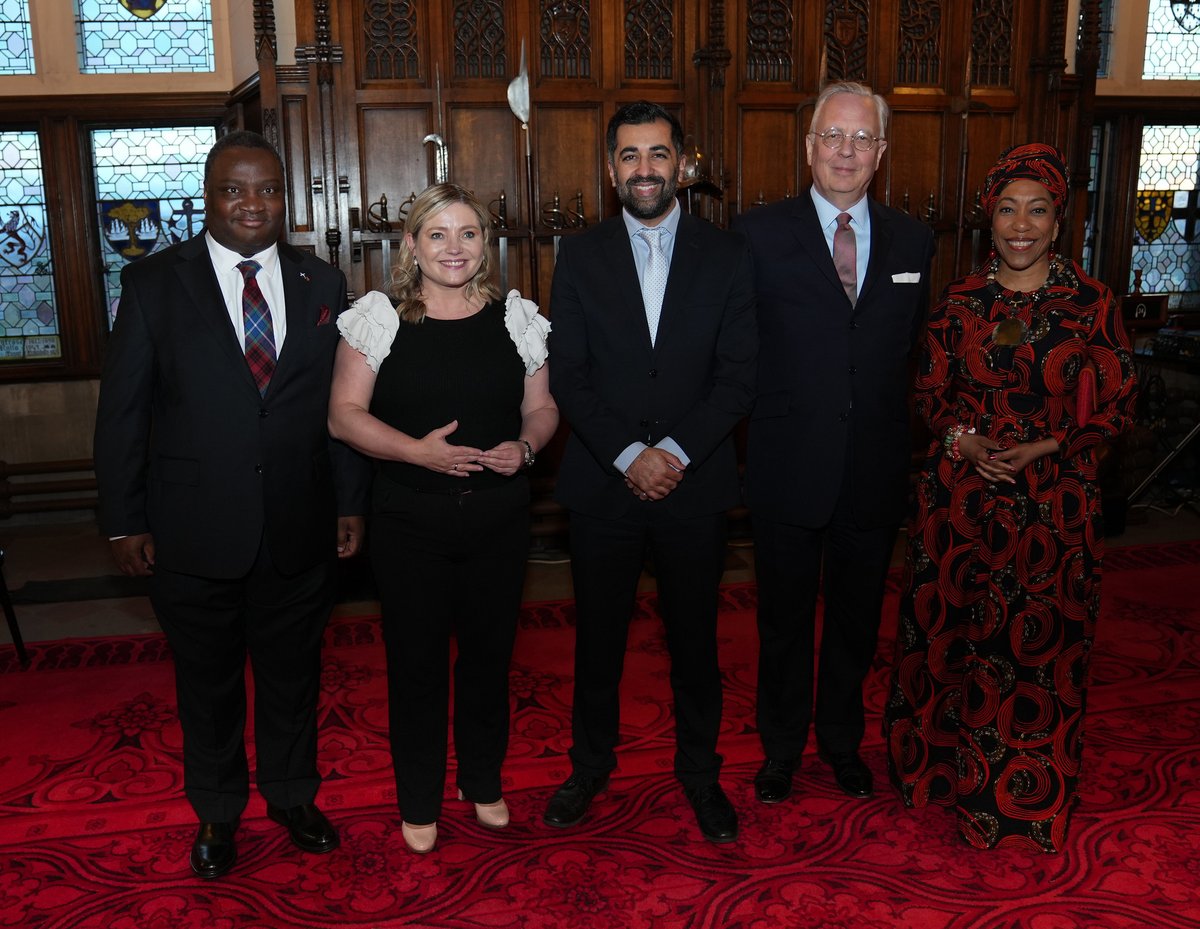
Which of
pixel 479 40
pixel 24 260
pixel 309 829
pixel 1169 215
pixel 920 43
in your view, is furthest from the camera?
pixel 1169 215

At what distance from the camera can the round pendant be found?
279 centimetres

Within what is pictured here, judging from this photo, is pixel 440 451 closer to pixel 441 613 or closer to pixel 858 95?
pixel 441 613

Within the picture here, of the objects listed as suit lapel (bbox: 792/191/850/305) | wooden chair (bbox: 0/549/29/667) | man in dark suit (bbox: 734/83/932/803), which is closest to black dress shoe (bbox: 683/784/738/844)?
man in dark suit (bbox: 734/83/932/803)

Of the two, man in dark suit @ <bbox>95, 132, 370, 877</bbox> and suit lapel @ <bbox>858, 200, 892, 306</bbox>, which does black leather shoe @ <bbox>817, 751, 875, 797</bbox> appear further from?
man in dark suit @ <bbox>95, 132, 370, 877</bbox>

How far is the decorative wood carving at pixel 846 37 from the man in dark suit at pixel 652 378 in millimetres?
3645

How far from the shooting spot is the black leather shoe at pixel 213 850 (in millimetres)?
2834

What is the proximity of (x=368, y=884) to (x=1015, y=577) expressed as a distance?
1844 millimetres

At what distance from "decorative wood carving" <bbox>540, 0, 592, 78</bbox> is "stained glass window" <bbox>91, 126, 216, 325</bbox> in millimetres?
2296

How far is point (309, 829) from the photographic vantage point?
9.71 ft

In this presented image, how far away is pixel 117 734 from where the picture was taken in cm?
375

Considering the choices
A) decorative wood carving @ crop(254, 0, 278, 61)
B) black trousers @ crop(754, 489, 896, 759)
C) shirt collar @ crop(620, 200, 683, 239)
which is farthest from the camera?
decorative wood carving @ crop(254, 0, 278, 61)

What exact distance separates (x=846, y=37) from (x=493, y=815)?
15.7 ft

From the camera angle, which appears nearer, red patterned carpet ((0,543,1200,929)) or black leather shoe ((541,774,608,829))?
red patterned carpet ((0,543,1200,929))

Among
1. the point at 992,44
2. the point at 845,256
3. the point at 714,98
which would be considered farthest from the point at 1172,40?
the point at 845,256
